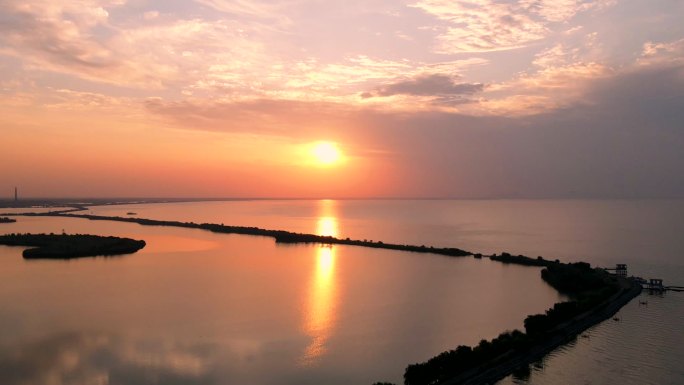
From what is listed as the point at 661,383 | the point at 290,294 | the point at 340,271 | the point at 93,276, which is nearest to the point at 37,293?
the point at 93,276

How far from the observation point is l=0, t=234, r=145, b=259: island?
42.7 metres

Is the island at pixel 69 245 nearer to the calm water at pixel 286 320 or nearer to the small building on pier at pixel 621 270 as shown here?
the calm water at pixel 286 320

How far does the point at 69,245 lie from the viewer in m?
45.7

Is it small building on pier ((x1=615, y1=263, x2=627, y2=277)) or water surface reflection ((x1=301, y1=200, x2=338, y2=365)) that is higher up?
small building on pier ((x1=615, y1=263, x2=627, y2=277))

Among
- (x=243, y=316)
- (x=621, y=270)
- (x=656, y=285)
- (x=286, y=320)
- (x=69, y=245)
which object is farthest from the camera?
(x=69, y=245)

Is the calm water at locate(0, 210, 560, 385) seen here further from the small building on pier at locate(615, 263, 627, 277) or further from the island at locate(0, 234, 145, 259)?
the small building on pier at locate(615, 263, 627, 277)

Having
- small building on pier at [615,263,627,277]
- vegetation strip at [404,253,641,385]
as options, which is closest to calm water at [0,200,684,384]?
vegetation strip at [404,253,641,385]

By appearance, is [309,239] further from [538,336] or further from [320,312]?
[538,336]

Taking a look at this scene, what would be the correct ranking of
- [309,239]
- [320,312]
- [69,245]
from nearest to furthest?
[320,312] → [69,245] → [309,239]

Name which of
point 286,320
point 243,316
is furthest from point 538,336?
point 243,316

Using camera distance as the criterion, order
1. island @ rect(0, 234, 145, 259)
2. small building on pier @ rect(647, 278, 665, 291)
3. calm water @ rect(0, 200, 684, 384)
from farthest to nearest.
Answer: island @ rect(0, 234, 145, 259) → small building on pier @ rect(647, 278, 665, 291) → calm water @ rect(0, 200, 684, 384)

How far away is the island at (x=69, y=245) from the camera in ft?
140

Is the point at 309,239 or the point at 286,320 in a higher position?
the point at 309,239

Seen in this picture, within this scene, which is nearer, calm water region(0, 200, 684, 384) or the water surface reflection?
calm water region(0, 200, 684, 384)
